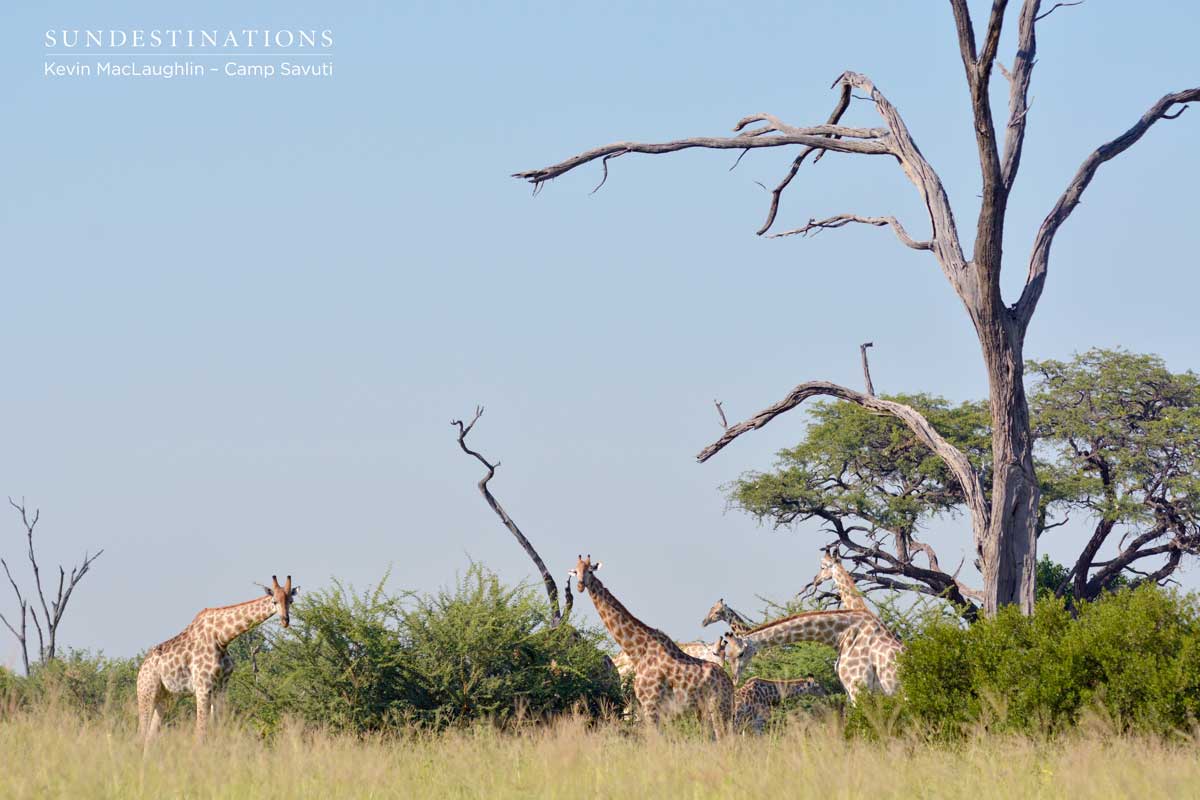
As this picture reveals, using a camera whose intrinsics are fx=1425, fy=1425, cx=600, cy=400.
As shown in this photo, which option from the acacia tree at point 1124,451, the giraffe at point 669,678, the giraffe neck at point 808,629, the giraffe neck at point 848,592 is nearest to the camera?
the giraffe at point 669,678

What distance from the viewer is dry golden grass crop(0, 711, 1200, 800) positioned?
31.2 feet

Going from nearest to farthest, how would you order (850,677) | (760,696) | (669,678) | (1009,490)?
(669,678), (850,677), (760,696), (1009,490)

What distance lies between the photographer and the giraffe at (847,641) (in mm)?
16312

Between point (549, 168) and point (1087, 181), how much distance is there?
7342mm

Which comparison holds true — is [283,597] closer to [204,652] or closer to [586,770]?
[204,652]

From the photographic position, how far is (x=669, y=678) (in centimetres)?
1616

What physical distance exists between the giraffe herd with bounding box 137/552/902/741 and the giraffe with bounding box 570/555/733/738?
11 mm

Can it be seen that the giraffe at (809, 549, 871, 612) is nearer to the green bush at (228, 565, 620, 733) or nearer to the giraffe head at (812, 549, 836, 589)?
the giraffe head at (812, 549, 836, 589)

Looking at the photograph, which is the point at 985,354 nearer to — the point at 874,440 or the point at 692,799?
the point at 692,799

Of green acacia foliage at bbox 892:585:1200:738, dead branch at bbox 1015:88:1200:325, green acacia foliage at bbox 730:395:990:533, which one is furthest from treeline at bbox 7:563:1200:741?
green acacia foliage at bbox 730:395:990:533

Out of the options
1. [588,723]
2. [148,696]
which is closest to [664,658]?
[588,723]

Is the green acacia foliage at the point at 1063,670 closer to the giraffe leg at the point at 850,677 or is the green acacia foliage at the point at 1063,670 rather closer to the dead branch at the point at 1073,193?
the giraffe leg at the point at 850,677

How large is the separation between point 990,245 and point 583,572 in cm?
667

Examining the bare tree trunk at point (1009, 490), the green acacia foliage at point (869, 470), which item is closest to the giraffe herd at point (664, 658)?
the bare tree trunk at point (1009, 490)
